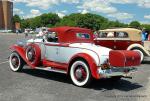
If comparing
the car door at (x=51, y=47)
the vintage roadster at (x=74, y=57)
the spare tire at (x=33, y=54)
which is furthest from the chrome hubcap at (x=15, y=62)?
the car door at (x=51, y=47)

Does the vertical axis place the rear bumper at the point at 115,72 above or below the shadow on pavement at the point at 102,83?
above

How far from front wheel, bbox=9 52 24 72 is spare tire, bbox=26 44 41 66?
62 cm

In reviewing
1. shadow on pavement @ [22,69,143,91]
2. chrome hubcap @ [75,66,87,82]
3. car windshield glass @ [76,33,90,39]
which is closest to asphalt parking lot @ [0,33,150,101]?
shadow on pavement @ [22,69,143,91]

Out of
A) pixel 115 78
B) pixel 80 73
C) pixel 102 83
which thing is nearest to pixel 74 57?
pixel 80 73

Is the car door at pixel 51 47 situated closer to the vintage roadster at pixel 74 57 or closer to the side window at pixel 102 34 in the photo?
the vintage roadster at pixel 74 57

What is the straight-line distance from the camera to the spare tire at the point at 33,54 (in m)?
11.7

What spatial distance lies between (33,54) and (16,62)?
3.82 ft

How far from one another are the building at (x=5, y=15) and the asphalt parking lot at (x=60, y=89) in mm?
136009

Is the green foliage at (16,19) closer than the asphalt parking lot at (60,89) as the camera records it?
No

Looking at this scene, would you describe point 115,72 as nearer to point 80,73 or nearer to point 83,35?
point 80,73

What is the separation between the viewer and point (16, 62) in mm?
12805

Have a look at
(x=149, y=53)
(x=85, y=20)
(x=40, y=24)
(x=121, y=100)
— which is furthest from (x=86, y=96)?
(x=40, y=24)

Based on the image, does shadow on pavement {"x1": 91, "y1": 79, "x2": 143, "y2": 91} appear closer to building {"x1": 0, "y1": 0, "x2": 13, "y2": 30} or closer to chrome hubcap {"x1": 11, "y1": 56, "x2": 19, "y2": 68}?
chrome hubcap {"x1": 11, "y1": 56, "x2": 19, "y2": 68}

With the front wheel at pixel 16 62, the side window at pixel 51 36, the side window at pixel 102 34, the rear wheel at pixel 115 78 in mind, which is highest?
the side window at pixel 51 36
